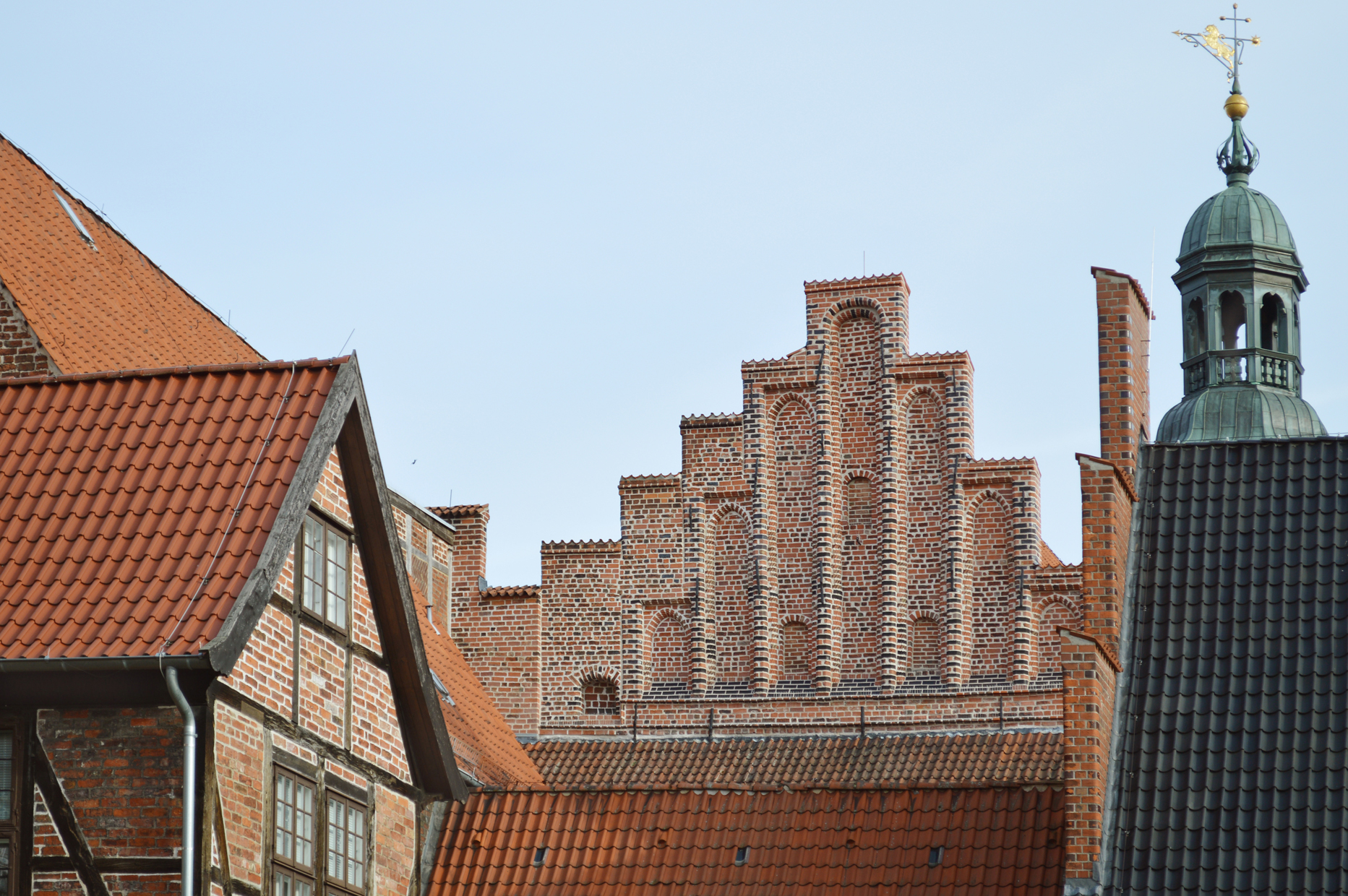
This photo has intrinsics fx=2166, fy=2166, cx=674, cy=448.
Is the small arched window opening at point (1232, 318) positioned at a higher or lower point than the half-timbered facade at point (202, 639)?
higher

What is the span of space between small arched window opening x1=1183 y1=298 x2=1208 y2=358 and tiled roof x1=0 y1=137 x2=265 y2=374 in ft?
42.1

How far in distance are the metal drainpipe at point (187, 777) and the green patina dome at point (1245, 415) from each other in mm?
17559

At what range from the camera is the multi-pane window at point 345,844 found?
1488 centimetres

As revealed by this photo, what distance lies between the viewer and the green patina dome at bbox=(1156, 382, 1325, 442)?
91.5 feet

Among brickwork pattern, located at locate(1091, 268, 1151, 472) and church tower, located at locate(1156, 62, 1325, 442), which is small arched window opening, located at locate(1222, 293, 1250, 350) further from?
brickwork pattern, located at locate(1091, 268, 1151, 472)

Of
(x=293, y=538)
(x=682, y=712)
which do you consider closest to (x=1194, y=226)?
(x=682, y=712)

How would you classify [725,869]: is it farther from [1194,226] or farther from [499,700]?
[1194,226]

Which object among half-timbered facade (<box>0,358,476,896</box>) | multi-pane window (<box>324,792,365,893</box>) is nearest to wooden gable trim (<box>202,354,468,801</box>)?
half-timbered facade (<box>0,358,476,896</box>)

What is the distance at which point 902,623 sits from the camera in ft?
78.7

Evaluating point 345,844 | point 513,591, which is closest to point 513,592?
point 513,591

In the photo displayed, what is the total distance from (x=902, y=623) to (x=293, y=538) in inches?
449

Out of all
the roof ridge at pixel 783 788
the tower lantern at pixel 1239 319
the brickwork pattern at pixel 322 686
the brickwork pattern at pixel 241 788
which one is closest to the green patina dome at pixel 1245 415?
the tower lantern at pixel 1239 319

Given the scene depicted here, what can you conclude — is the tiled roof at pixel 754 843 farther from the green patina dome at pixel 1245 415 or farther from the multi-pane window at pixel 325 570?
the green patina dome at pixel 1245 415

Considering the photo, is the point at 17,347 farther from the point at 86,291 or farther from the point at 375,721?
the point at 375,721
